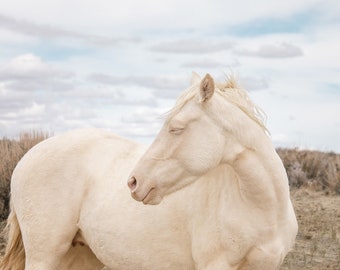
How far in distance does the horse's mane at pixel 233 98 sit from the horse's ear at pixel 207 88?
82mm

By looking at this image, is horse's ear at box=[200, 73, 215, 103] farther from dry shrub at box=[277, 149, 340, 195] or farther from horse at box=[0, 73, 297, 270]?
dry shrub at box=[277, 149, 340, 195]

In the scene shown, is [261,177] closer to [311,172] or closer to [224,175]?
[224,175]

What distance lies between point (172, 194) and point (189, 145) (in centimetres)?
62

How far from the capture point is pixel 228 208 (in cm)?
403

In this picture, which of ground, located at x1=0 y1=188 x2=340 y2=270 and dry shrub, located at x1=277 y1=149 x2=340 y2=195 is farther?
dry shrub, located at x1=277 y1=149 x2=340 y2=195

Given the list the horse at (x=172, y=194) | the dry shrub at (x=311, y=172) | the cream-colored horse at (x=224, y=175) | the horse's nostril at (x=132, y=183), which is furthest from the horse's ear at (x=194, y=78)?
the dry shrub at (x=311, y=172)

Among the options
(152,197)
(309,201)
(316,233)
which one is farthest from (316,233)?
(152,197)

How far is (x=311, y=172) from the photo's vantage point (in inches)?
602

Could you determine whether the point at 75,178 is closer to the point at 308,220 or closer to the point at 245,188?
the point at 245,188

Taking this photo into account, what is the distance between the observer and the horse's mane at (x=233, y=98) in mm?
3896

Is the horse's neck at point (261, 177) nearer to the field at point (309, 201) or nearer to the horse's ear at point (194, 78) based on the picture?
the horse's ear at point (194, 78)

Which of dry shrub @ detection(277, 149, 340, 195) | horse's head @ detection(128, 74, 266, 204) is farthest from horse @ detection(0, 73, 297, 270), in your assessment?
dry shrub @ detection(277, 149, 340, 195)

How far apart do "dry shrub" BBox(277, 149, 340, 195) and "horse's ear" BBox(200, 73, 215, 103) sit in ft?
33.0

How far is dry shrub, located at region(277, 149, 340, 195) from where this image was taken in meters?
13.8
